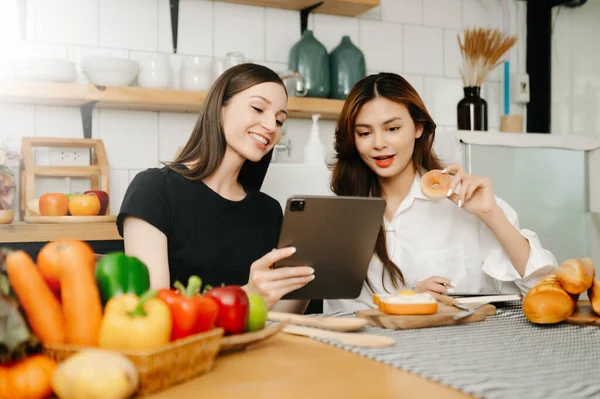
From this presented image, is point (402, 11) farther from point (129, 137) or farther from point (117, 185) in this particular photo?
point (117, 185)

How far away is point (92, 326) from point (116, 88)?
1987 mm

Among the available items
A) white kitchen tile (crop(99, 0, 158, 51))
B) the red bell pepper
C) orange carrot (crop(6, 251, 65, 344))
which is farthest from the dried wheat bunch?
orange carrot (crop(6, 251, 65, 344))

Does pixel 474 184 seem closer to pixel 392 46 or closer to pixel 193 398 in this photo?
pixel 193 398

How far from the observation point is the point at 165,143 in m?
2.86

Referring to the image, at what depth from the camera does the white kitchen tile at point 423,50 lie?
3.40 meters

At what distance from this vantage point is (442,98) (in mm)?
3486

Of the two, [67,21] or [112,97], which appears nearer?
[112,97]

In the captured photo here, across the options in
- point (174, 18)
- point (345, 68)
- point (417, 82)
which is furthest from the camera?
point (417, 82)

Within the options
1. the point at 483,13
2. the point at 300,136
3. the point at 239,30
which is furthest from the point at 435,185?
the point at 483,13

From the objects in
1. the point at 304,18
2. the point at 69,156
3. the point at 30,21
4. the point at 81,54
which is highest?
the point at 304,18

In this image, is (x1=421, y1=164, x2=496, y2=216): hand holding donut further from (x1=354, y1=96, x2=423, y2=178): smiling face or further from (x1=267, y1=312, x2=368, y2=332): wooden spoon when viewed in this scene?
(x1=267, y1=312, x2=368, y2=332): wooden spoon

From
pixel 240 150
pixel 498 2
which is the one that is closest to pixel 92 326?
pixel 240 150

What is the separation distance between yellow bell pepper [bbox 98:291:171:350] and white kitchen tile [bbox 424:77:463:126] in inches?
115

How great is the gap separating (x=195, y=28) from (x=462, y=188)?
178cm
